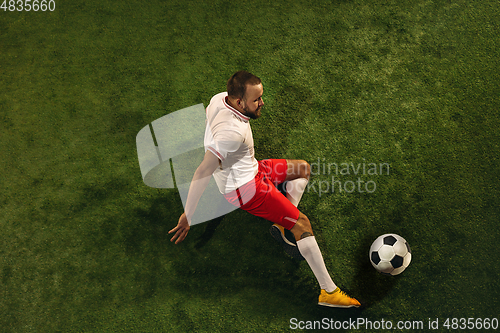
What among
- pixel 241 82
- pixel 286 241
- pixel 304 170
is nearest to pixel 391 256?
pixel 286 241

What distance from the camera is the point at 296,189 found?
2842 mm

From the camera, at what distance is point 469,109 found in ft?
10.6

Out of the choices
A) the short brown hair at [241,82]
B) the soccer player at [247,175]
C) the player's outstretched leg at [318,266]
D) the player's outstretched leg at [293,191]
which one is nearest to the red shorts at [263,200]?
the soccer player at [247,175]

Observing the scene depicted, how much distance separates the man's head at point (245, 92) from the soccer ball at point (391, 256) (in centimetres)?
168

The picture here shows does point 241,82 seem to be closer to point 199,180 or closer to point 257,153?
point 199,180

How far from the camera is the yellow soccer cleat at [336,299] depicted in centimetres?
268

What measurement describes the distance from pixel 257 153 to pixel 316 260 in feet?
4.10

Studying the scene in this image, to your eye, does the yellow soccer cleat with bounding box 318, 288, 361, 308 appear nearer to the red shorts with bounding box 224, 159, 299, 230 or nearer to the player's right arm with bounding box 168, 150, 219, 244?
A: the red shorts with bounding box 224, 159, 299, 230

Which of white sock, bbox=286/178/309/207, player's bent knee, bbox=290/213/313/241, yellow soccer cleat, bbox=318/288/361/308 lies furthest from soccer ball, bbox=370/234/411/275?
white sock, bbox=286/178/309/207

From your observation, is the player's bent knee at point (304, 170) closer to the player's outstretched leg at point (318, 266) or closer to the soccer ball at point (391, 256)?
the player's outstretched leg at point (318, 266)

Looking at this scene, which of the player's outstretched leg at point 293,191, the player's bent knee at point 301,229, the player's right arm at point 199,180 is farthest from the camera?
the player's outstretched leg at point 293,191

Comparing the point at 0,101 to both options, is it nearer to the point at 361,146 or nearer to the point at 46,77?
the point at 46,77

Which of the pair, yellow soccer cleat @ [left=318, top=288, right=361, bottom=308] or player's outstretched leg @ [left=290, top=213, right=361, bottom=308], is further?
yellow soccer cleat @ [left=318, top=288, right=361, bottom=308]

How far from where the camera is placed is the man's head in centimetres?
209
